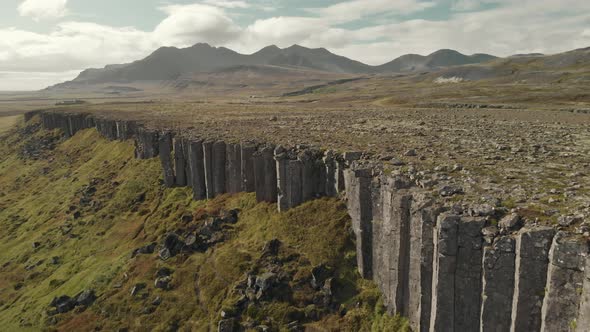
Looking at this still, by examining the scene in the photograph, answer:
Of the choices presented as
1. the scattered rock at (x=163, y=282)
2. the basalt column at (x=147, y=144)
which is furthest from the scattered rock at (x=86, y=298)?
the basalt column at (x=147, y=144)

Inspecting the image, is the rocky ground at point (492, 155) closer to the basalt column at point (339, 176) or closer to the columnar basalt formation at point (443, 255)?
the columnar basalt formation at point (443, 255)

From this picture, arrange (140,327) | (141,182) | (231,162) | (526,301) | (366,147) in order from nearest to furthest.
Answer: (526,301) < (140,327) < (366,147) < (231,162) < (141,182)

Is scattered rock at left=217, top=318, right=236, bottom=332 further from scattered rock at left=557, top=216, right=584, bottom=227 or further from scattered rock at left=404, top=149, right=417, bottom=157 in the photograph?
scattered rock at left=557, top=216, right=584, bottom=227

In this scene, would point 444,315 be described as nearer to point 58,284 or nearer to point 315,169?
point 315,169

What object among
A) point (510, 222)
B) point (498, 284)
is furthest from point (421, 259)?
point (510, 222)

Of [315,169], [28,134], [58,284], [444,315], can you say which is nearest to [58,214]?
[58,284]

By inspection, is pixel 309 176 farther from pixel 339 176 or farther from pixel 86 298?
pixel 86 298

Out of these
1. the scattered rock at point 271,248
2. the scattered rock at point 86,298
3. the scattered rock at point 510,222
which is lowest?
the scattered rock at point 86,298
